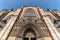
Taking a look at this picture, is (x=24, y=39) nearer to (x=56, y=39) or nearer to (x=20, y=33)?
(x=20, y=33)

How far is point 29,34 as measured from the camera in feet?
51.3

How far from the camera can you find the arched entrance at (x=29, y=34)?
50.0ft

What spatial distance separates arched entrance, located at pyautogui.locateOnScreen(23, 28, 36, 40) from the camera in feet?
50.0

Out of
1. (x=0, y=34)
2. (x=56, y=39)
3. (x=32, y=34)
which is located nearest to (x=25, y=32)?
(x=32, y=34)

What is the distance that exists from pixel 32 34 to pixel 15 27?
65.7 inches

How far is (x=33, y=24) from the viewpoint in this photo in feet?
53.3

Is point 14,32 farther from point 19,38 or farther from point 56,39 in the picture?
point 56,39

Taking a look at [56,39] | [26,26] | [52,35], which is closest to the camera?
[56,39]

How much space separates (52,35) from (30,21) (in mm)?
3074

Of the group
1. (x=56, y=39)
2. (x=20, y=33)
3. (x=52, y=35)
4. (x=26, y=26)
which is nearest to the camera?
(x=56, y=39)

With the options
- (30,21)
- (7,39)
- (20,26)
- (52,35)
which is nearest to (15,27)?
(20,26)

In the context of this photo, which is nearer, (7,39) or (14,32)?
(7,39)

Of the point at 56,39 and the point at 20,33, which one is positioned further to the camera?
the point at 20,33

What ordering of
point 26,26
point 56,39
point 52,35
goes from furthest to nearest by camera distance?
point 26,26 < point 52,35 < point 56,39
